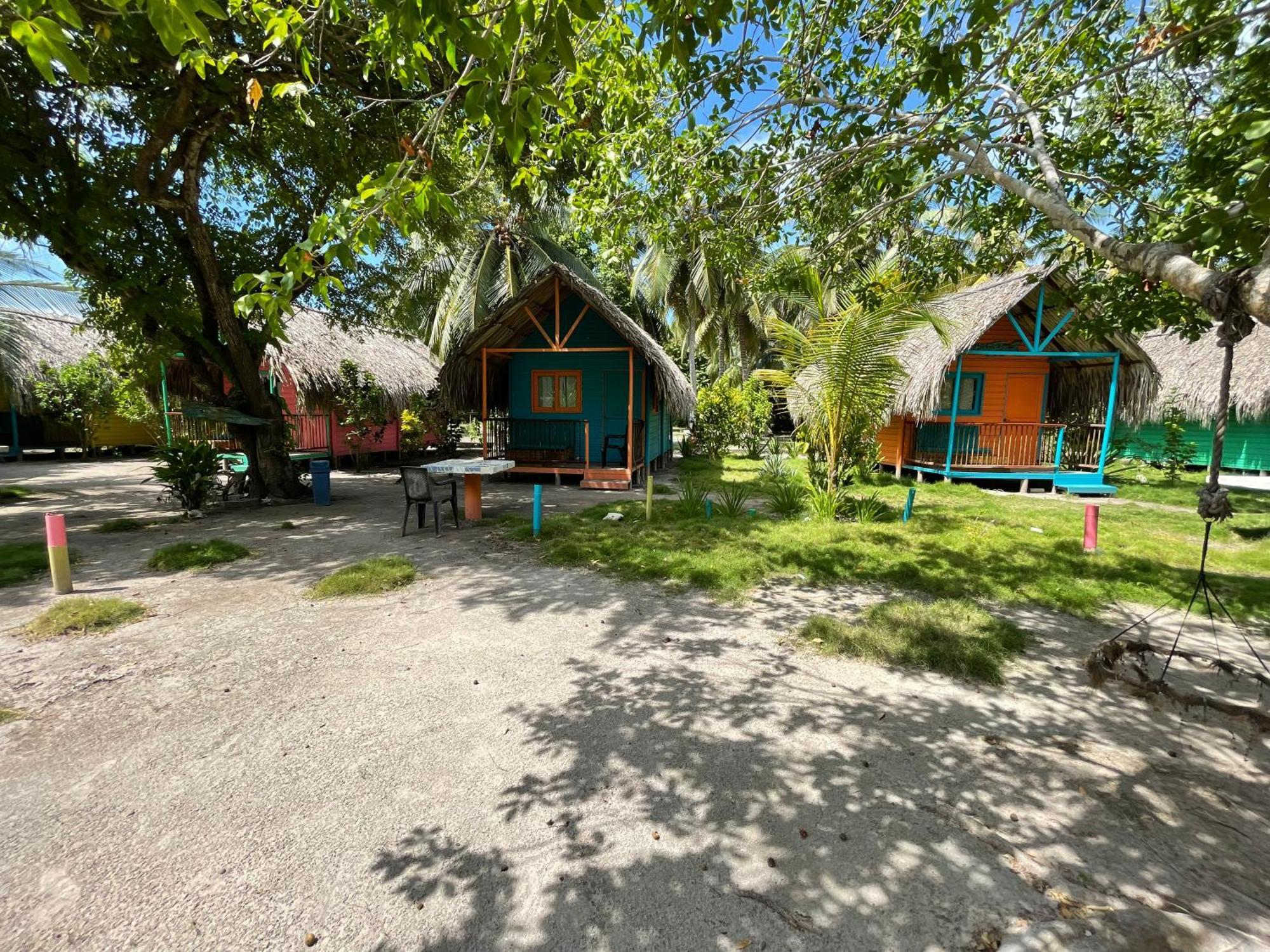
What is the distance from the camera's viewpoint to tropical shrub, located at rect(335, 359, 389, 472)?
16156mm

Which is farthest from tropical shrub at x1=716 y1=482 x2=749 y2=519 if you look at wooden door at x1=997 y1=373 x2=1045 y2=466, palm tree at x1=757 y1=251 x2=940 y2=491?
wooden door at x1=997 y1=373 x2=1045 y2=466

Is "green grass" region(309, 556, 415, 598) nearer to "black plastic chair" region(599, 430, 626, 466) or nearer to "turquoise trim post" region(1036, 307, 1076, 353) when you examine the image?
"black plastic chair" region(599, 430, 626, 466)

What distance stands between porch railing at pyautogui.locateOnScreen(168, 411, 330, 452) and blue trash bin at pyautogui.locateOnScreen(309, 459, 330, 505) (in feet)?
20.6

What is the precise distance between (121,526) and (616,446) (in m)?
9.41

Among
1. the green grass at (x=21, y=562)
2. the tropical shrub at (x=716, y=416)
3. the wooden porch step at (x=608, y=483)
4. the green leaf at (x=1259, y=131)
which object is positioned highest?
the green leaf at (x=1259, y=131)

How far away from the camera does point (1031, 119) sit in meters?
4.42

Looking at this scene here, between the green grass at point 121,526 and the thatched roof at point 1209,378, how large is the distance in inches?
832

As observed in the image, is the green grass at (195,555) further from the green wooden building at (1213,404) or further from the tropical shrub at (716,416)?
the green wooden building at (1213,404)

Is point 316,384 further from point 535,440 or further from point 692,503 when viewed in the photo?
point 692,503

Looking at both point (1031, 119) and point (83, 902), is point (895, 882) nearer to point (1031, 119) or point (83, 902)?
point (83, 902)

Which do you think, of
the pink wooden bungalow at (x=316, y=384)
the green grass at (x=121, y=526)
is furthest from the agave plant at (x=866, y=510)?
the pink wooden bungalow at (x=316, y=384)

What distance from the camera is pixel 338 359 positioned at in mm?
17188

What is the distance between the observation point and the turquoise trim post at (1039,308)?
11855 millimetres

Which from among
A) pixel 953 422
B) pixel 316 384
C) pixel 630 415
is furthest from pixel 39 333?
pixel 953 422
